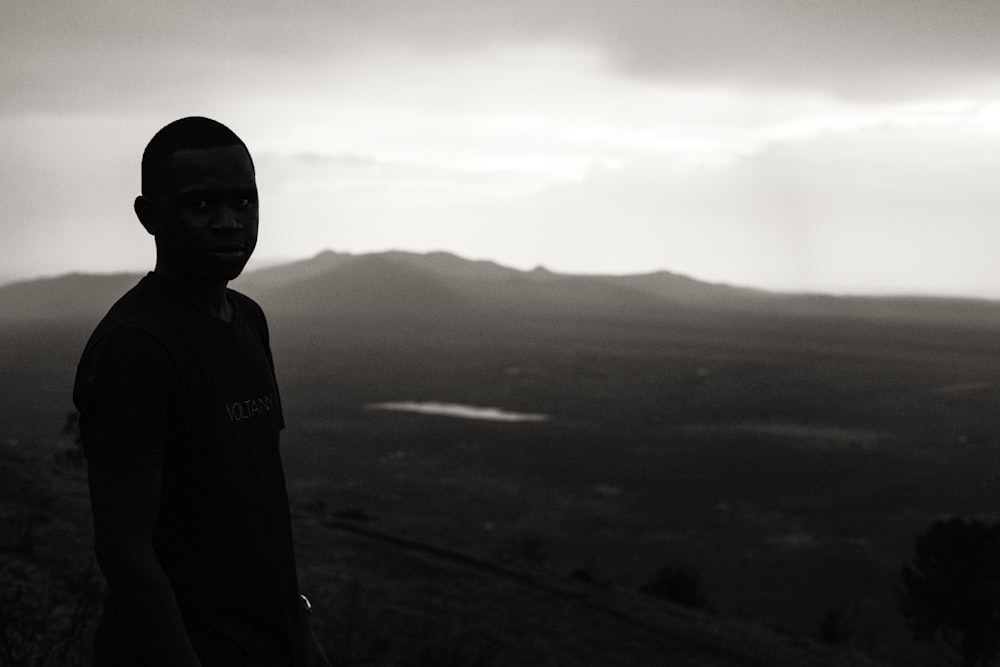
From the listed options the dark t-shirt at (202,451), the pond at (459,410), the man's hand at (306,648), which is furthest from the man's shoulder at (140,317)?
the pond at (459,410)

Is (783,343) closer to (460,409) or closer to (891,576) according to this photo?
(460,409)

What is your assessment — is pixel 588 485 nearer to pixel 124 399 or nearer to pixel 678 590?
pixel 678 590

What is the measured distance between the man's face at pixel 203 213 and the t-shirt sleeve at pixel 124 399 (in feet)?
0.76

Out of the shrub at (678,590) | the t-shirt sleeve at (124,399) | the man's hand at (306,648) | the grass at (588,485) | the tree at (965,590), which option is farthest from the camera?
the shrub at (678,590)

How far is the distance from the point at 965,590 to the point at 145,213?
2037 centimetres

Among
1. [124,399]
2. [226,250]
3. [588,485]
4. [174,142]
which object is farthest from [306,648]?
[588,485]

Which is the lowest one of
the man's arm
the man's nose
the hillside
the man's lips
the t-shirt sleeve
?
the hillside

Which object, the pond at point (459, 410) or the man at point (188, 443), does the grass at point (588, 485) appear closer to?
the pond at point (459, 410)

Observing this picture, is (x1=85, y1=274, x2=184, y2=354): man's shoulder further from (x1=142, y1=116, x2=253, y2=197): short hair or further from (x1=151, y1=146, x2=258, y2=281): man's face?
(x1=142, y1=116, x2=253, y2=197): short hair

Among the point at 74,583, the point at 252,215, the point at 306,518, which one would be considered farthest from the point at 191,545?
the point at 306,518

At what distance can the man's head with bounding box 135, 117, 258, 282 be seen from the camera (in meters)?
1.93

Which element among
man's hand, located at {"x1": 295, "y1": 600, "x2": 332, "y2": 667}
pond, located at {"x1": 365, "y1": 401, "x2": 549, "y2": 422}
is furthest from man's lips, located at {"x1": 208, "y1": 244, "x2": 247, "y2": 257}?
pond, located at {"x1": 365, "y1": 401, "x2": 549, "y2": 422}

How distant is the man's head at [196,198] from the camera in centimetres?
193

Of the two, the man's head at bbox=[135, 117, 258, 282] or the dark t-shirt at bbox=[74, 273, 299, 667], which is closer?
the dark t-shirt at bbox=[74, 273, 299, 667]
